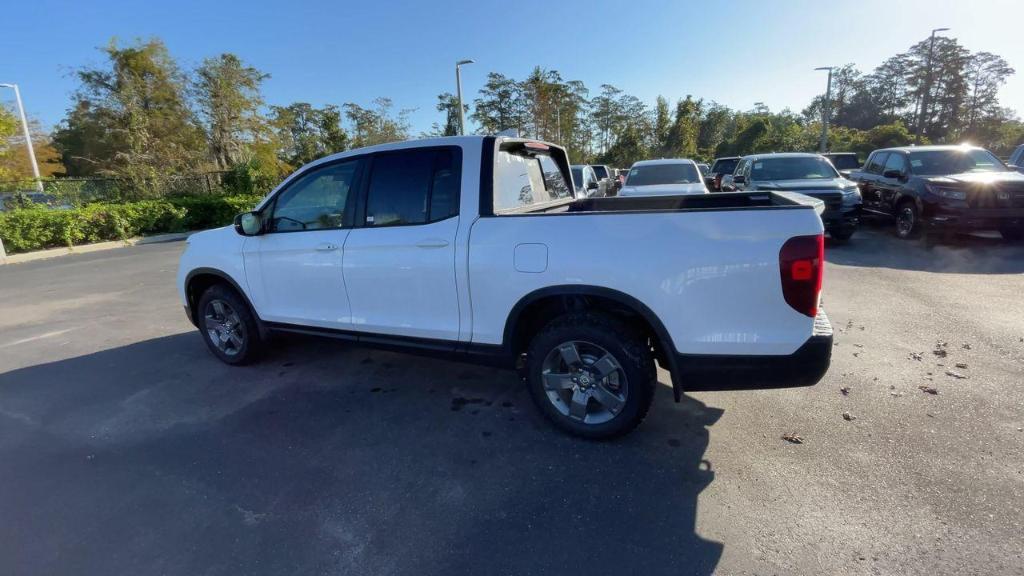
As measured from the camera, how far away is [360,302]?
3717 mm

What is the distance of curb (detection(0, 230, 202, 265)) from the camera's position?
1266 cm

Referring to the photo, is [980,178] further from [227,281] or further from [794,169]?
[227,281]

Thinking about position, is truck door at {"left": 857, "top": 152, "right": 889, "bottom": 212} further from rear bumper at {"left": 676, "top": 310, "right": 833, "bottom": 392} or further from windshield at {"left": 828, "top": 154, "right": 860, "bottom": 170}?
rear bumper at {"left": 676, "top": 310, "right": 833, "bottom": 392}

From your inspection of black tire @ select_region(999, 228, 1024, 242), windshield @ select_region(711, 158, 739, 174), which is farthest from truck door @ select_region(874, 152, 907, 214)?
windshield @ select_region(711, 158, 739, 174)

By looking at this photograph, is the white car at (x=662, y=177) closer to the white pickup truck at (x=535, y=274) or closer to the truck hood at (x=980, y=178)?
the truck hood at (x=980, y=178)

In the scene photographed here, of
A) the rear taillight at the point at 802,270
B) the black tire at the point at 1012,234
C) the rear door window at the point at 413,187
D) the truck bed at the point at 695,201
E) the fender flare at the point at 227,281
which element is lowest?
the black tire at the point at 1012,234

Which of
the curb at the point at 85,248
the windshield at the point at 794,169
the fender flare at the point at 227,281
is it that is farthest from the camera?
the curb at the point at 85,248

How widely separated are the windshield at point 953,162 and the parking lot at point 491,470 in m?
5.90

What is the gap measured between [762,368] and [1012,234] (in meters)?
9.73

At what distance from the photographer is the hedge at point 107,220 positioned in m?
13.2

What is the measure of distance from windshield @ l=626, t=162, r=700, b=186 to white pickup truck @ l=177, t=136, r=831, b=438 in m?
6.76

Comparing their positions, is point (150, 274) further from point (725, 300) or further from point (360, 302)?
point (725, 300)

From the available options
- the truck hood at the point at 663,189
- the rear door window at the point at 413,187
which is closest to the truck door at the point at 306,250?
the rear door window at the point at 413,187

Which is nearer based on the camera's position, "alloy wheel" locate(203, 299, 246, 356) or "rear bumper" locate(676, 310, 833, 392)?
"rear bumper" locate(676, 310, 833, 392)
